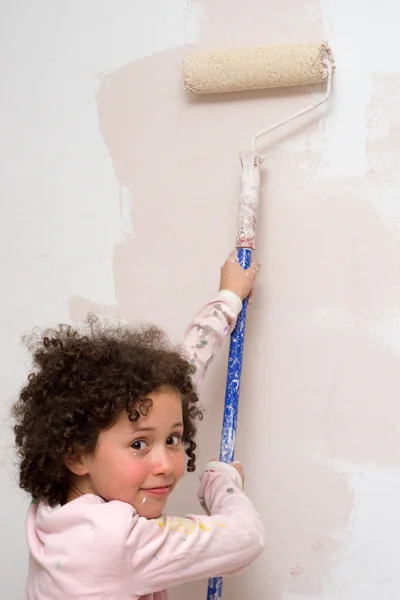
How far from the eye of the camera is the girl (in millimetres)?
873

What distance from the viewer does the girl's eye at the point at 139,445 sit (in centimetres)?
92

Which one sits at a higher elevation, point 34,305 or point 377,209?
point 377,209

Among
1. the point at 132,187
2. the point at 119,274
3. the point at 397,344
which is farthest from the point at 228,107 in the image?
the point at 397,344

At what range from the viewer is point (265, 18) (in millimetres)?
1260

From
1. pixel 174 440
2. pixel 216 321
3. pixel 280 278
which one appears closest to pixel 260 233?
pixel 280 278

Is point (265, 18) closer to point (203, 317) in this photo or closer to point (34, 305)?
point (203, 317)

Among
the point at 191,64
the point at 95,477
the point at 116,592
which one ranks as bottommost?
the point at 116,592

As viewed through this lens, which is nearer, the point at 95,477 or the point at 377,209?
the point at 95,477

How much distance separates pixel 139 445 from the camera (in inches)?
36.4

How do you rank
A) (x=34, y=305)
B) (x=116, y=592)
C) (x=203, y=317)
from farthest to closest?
(x=34, y=305)
(x=203, y=317)
(x=116, y=592)

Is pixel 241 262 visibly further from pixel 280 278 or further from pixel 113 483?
pixel 113 483

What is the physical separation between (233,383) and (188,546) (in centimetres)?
31

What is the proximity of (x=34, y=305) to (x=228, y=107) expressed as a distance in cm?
50

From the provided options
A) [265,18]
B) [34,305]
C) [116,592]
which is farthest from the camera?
[34,305]
